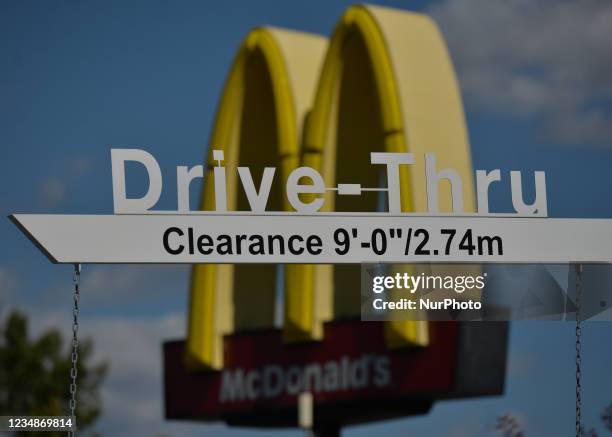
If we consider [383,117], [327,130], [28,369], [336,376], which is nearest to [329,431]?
[336,376]

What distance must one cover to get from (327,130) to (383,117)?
2321 mm

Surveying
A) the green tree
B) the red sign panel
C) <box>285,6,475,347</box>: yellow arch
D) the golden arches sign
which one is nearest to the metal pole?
the red sign panel

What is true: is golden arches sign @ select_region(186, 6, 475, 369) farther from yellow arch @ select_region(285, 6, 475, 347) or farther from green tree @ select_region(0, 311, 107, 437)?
green tree @ select_region(0, 311, 107, 437)

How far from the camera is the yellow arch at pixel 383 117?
25625 millimetres

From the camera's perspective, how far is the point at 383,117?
2642cm

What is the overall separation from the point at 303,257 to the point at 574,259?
2.67 meters

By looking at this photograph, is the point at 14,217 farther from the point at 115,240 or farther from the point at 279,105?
the point at 279,105

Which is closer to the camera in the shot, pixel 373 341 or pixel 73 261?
pixel 73 261

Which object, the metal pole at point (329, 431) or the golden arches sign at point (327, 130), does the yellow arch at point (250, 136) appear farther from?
the metal pole at point (329, 431)

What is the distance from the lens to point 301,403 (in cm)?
2877

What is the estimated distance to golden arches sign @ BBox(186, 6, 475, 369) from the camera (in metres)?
26.0

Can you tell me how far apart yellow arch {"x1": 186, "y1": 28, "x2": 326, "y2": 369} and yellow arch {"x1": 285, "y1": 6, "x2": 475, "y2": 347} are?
122 cm

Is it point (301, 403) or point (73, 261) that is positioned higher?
point (73, 261)

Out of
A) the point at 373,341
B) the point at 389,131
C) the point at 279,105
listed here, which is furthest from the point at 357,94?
the point at 373,341
